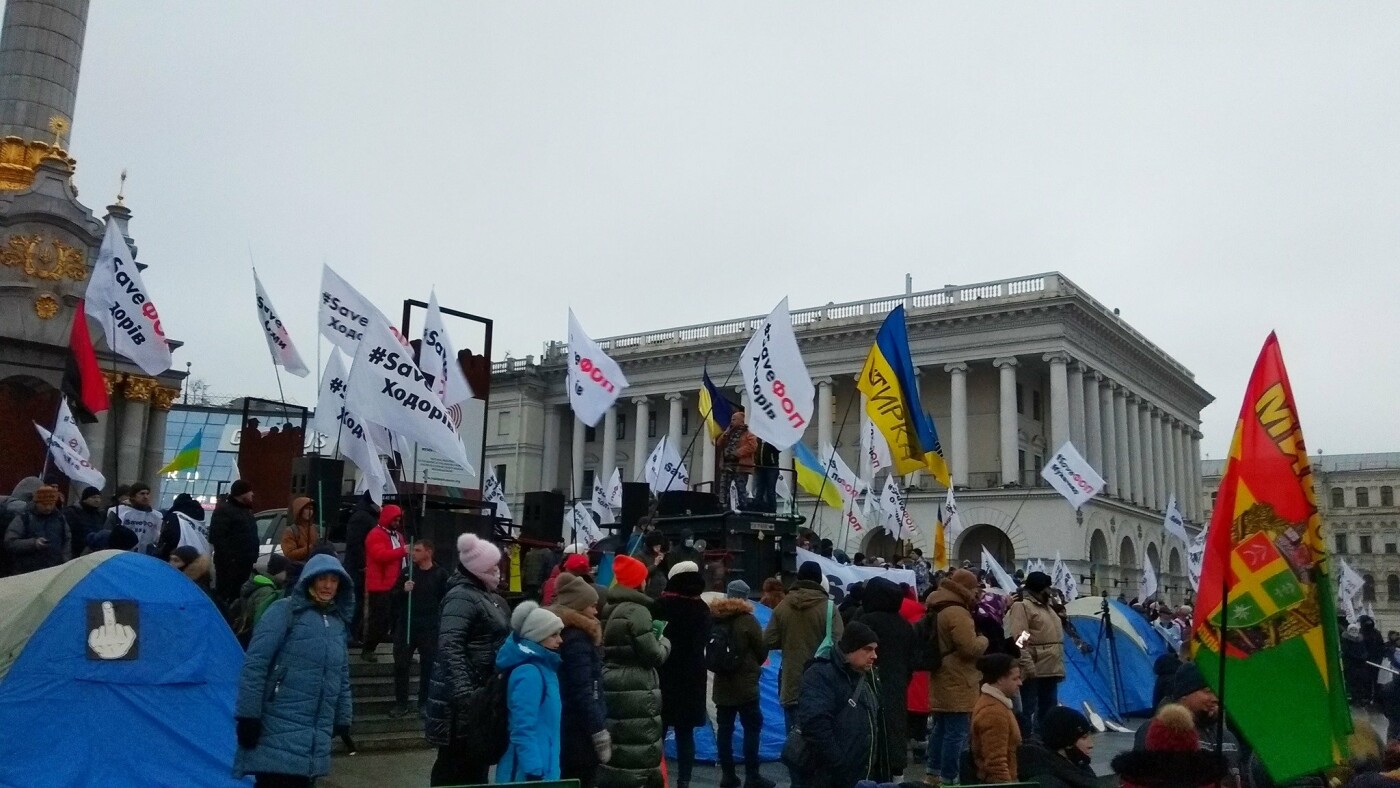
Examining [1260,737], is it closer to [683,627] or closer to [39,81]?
[683,627]

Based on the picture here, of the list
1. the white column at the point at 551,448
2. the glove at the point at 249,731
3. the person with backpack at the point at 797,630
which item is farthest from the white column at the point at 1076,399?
the glove at the point at 249,731

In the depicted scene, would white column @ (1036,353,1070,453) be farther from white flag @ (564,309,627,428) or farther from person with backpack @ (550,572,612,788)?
person with backpack @ (550,572,612,788)

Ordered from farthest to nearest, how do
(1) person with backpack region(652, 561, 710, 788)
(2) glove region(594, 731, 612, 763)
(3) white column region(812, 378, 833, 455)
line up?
1. (3) white column region(812, 378, 833, 455)
2. (1) person with backpack region(652, 561, 710, 788)
3. (2) glove region(594, 731, 612, 763)

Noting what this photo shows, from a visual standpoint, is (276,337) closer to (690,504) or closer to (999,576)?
(690,504)

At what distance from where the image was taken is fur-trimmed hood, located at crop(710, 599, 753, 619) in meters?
8.19

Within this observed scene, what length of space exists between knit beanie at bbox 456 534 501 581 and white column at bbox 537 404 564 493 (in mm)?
58164

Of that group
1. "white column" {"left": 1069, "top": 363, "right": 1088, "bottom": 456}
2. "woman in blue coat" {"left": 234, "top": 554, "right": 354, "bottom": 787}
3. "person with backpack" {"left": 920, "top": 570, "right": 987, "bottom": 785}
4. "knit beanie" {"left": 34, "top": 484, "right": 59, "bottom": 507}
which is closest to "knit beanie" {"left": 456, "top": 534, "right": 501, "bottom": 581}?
"woman in blue coat" {"left": 234, "top": 554, "right": 354, "bottom": 787}

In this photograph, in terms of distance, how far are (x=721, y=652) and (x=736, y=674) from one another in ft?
0.80

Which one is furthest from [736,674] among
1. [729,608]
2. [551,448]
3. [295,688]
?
[551,448]

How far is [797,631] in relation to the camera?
27.2 feet

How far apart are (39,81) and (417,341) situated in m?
10.4

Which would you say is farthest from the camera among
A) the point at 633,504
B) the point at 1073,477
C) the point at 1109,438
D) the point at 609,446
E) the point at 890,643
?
the point at 609,446

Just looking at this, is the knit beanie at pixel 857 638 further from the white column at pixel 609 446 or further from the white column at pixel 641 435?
the white column at pixel 641 435

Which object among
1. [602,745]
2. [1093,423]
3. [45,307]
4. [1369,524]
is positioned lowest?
[602,745]
